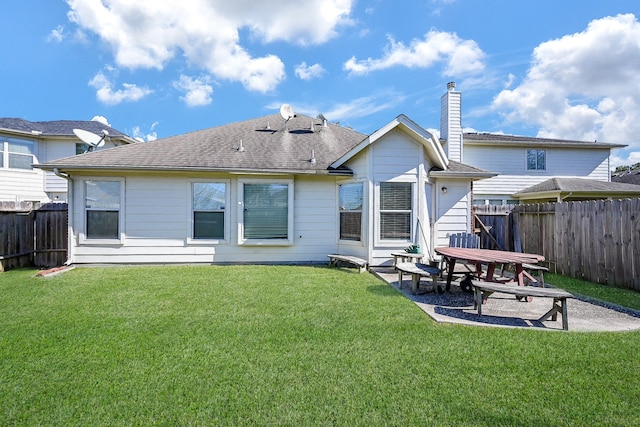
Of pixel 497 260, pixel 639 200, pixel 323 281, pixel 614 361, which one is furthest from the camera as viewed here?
pixel 323 281

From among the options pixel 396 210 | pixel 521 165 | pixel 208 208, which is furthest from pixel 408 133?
pixel 521 165

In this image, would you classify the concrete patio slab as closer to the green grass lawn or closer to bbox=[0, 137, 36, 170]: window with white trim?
the green grass lawn

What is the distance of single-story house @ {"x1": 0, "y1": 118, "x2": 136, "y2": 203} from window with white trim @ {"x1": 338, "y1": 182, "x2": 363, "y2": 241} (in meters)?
13.1

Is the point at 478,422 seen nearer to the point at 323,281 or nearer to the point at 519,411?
the point at 519,411

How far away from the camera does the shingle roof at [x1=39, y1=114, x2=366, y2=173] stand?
847 cm

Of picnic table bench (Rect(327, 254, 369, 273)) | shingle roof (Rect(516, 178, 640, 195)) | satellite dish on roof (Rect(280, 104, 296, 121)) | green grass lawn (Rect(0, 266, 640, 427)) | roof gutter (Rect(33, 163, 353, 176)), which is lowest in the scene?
green grass lawn (Rect(0, 266, 640, 427))

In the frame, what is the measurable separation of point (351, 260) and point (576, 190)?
13.2 meters

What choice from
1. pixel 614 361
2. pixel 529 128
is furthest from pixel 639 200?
pixel 529 128

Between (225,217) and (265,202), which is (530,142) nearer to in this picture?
(265,202)

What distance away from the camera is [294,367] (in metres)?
3.04

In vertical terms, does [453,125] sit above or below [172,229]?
above

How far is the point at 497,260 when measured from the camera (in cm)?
498

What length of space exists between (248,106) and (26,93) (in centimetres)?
1319

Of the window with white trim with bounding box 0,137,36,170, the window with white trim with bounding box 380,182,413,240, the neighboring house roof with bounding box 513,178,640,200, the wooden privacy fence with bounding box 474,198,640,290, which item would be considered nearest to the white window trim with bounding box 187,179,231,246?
the window with white trim with bounding box 380,182,413,240
